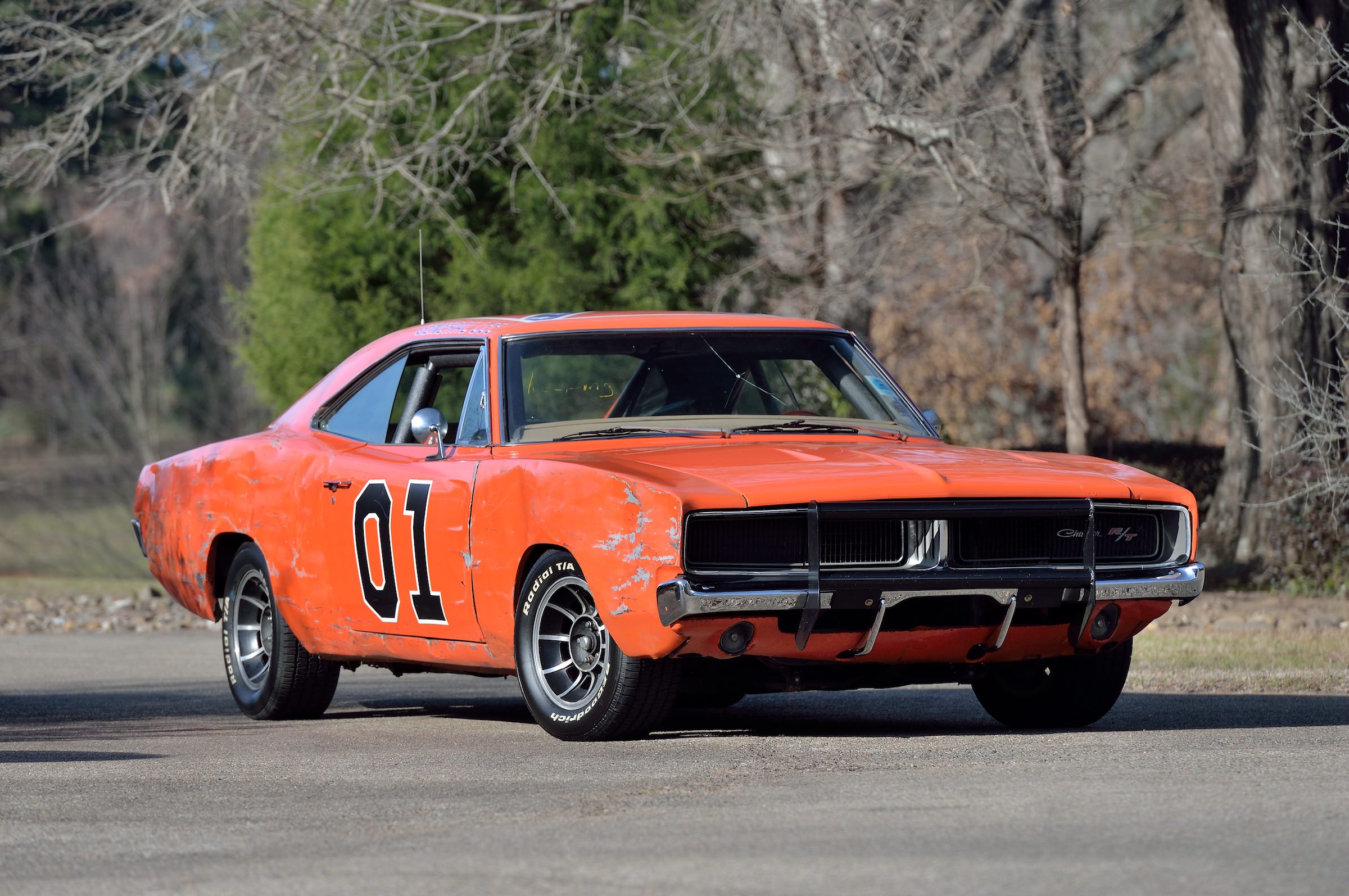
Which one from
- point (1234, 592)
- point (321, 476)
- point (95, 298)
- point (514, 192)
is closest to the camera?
point (321, 476)

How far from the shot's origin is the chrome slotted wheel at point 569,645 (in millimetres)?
7598

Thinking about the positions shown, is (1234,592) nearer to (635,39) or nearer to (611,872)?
(635,39)

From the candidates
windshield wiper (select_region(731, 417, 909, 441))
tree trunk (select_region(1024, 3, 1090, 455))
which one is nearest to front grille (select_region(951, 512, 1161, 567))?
windshield wiper (select_region(731, 417, 909, 441))

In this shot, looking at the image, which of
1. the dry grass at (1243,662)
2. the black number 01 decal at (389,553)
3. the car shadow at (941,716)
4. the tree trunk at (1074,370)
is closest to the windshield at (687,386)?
the black number 01 decal at (389,553)

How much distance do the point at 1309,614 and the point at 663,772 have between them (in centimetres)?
829

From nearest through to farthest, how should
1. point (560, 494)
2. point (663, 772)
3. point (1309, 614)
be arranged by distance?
point (663, 772)
point (560, 494)
point (1309, 614)

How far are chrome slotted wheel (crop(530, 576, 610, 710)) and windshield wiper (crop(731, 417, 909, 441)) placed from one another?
111 cm

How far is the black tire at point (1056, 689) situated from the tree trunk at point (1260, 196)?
8269 millimetres

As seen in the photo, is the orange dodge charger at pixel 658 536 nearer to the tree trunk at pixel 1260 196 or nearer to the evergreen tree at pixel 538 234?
the tree trunk at pixel 1260 196

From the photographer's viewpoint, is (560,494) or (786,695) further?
(786,695)

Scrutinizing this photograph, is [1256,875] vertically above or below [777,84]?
below

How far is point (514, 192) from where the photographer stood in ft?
65.6

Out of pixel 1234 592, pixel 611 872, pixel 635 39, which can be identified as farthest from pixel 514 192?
pixel 611 872

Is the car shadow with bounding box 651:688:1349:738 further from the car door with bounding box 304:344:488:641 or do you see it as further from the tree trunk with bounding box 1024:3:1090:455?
the tree trunk with bounding box 1024:3:1090:455
